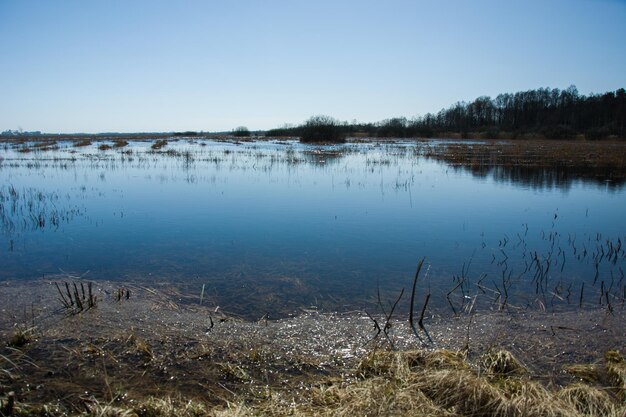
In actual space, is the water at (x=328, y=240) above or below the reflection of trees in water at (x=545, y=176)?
below

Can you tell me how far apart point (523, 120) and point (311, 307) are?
116155 millimetres

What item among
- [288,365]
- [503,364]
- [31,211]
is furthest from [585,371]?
[31,211]

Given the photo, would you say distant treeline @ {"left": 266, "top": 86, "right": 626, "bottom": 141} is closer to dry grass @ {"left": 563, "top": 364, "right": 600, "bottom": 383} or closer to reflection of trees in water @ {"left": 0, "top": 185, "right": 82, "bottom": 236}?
reflection of trees in water @ {"left": 0, "top": 185, "right": 82, "bottom": 236}

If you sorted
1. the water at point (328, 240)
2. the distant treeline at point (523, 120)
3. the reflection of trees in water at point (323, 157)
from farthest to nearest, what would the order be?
the distant treeline at point (523, 120) < the reflection of trees in water at point (323, 157) < the water at point (328, 240)

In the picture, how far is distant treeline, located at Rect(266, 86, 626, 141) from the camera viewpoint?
72.6 metres

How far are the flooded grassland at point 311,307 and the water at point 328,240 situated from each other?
2.7 inches

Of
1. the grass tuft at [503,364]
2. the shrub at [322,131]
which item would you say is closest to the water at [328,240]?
the grass tuft at [503,364]

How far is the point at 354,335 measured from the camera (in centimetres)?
507

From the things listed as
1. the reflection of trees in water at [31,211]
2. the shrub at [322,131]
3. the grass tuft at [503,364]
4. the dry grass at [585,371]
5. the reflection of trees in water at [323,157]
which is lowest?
the dry grass at [585,371]

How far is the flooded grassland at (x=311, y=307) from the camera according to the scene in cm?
371

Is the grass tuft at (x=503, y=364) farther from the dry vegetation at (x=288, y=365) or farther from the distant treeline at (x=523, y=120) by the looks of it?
the distant treeline at (x=523, y=120)

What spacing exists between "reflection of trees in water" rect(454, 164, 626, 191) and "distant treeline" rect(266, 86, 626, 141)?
1626 inches

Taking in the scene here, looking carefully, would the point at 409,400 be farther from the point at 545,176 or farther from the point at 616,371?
the point at 545,176

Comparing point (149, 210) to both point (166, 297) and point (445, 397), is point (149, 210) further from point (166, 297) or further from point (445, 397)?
point (445, 397)
